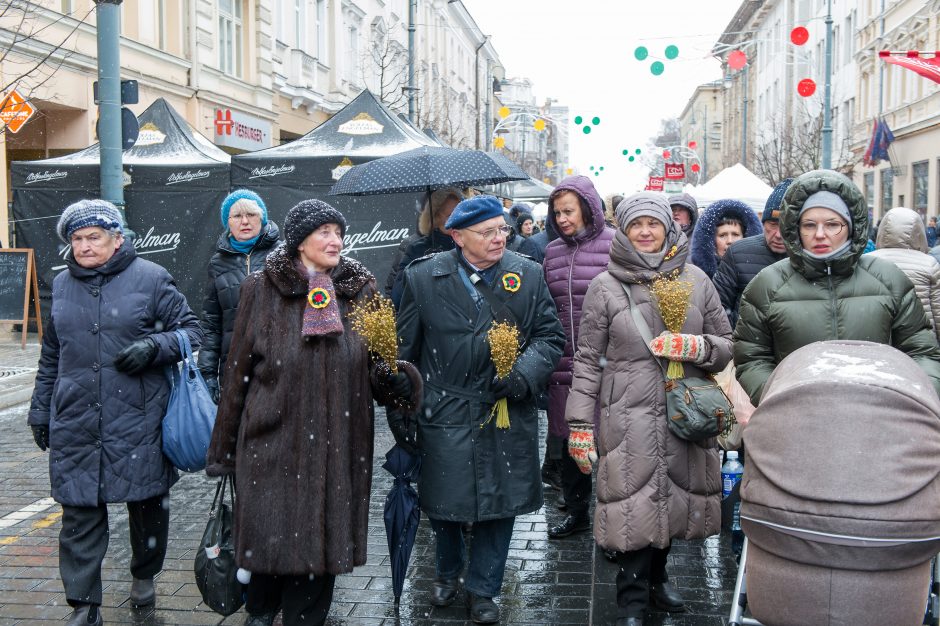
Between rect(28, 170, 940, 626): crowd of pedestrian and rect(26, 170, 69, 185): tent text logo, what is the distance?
1122cm

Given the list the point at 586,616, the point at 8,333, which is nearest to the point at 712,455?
the point at 586,616

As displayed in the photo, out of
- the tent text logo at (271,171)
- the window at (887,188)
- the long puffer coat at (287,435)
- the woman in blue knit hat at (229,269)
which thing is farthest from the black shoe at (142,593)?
the window at (887,188)

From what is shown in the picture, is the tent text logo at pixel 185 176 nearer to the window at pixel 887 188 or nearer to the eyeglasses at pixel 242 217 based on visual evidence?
the eyeglasses at pixel 242 217

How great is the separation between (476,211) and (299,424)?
4.44 ft

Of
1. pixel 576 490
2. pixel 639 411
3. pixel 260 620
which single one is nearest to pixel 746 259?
pixel 576 490

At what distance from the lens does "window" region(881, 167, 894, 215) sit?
122 ft

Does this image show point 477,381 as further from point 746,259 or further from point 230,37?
point 230,37

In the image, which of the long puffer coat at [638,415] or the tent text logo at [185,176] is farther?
the tent text logo at [185,176]

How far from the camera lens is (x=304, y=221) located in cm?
425

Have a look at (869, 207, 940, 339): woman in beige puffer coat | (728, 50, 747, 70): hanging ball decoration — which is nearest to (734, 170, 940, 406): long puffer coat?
(869, 207, 940, 339): woman in beige puffer coat

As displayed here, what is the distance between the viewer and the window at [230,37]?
23984 mm

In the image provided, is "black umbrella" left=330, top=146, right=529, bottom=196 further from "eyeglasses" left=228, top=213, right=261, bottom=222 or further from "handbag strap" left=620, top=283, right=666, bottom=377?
Answer: "handbag strap" left=620, top=283, right=666, bottom=377

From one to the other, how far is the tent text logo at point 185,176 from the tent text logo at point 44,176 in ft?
5.19

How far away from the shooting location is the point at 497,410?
4711mm
